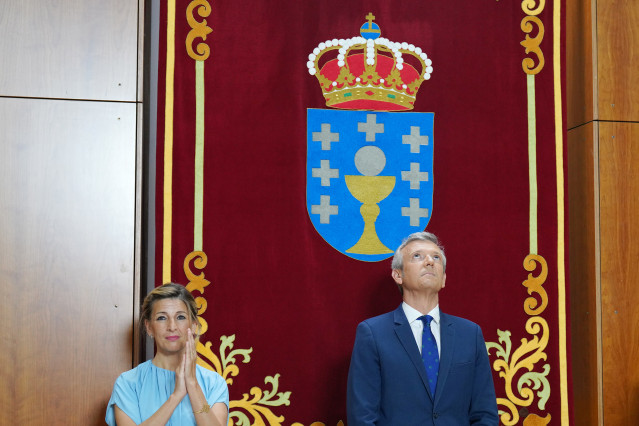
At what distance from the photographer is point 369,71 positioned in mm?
3510

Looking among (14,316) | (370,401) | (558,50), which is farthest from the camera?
(558,50)

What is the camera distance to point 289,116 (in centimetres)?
344

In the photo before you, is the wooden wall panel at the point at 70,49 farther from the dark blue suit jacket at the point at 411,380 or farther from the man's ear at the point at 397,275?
the dark blue suit jacket at the point at 411,380

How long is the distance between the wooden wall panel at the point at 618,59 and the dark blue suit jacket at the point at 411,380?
1.40m

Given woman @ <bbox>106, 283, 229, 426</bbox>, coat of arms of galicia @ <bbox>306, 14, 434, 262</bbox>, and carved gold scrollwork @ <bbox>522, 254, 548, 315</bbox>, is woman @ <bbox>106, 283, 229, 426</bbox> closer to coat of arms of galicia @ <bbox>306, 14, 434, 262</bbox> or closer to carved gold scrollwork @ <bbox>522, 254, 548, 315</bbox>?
coat of arms of galicia @ <bbox>306, 14, 434, 262</bbox>

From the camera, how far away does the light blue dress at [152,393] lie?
9.09ft

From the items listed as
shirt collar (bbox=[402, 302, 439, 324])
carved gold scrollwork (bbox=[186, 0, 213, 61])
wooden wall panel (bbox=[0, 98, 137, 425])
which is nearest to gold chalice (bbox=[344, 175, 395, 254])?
shirt collar (bbox=[402, 302, 439, 324])

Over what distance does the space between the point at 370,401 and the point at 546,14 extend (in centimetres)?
198

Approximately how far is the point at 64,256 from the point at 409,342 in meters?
1.41

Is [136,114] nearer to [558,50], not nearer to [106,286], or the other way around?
[106,286]

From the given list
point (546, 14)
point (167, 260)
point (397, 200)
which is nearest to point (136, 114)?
point (167, 260)

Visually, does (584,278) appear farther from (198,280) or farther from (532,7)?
(198,280)

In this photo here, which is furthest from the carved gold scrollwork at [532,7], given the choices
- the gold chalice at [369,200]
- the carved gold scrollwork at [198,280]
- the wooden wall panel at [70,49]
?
the carved gold scrollwork at [198,280]

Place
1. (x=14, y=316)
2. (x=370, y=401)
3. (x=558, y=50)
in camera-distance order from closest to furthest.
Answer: (x=370, y=401), (x=14, y=316), (x=558, y=50)
